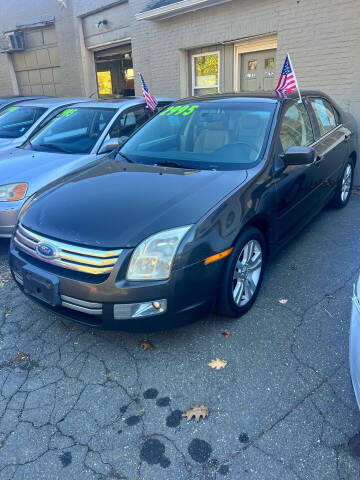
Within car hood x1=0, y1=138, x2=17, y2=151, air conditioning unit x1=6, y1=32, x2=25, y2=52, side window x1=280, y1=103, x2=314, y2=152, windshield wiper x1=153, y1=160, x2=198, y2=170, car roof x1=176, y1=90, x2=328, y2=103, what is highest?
air conditioning unit x1=6, y1=32, x2=25, y2=52

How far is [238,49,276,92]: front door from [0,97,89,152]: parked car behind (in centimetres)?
375

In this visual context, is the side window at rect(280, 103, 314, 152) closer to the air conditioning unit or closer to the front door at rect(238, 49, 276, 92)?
the front door at rect(238, 49, 276, 92)

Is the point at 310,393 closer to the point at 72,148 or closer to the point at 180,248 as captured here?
the point at 180,248

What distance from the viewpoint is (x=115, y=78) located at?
1215 cm

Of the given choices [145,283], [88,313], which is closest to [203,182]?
[145,283]

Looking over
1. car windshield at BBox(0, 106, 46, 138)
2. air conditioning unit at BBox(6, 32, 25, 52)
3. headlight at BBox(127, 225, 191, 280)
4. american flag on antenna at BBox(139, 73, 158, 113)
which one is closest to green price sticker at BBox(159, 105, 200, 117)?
american flag on antenna at BBox(139, 73, 158, 113)

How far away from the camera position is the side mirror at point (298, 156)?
9.97 ft

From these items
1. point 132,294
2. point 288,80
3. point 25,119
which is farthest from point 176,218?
point 25,119

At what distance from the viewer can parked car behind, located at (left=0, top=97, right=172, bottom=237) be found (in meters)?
4.01

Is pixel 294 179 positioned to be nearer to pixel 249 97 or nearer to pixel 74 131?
pixel 249 97

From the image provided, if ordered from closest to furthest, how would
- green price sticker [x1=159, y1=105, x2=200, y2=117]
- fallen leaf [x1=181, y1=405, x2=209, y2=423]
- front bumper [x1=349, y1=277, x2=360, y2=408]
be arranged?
front bumper [x1=349, y1=277, x2=360, y2=408] < fallen leaf [x1=181, y1=405, x2=209, y2=423] < green price sticker [x1=159, y1=105, x2=200, y2=117]

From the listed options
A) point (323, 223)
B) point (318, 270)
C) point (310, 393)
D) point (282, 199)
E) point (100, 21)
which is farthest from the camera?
point (100, 21)

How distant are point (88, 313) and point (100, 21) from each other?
1152 cm

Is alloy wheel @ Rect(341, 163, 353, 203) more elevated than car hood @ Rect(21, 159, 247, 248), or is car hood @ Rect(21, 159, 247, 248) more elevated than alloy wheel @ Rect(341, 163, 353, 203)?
car hood @ Rect(21, 159, 247, 248)
